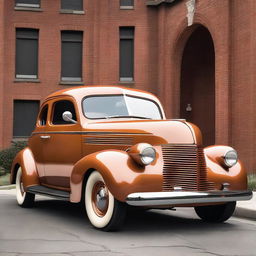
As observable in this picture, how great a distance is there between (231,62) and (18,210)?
11723mm

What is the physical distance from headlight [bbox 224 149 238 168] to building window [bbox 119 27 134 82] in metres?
18.8

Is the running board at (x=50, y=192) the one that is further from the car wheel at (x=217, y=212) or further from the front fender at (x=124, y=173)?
the car wheel at (x=217, y=212)

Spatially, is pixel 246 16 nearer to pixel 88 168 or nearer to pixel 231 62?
pixel 231 62

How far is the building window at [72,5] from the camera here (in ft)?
86.6

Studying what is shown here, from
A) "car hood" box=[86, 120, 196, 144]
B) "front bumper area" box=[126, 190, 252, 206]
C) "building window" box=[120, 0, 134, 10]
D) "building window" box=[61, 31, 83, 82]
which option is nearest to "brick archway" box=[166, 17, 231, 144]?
"building window" box=[120, 0, 134, 10]

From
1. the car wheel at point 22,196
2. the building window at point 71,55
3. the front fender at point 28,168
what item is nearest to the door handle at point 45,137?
the front fender at point 28,168

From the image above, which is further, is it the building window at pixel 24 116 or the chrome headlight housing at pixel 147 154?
the building window at pixel 24 116

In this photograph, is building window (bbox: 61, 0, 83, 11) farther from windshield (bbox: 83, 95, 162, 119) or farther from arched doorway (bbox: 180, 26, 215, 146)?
windshield (bbox: 83, 95, 162, 119)

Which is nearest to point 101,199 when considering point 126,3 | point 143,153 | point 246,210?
point 143,153

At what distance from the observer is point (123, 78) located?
26.3 m

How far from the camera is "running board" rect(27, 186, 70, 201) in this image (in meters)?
7.96

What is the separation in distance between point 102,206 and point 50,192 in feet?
5.10

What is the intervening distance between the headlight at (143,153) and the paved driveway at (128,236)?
1.00m

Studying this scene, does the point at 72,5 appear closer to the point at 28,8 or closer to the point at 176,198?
the point at 28,8
